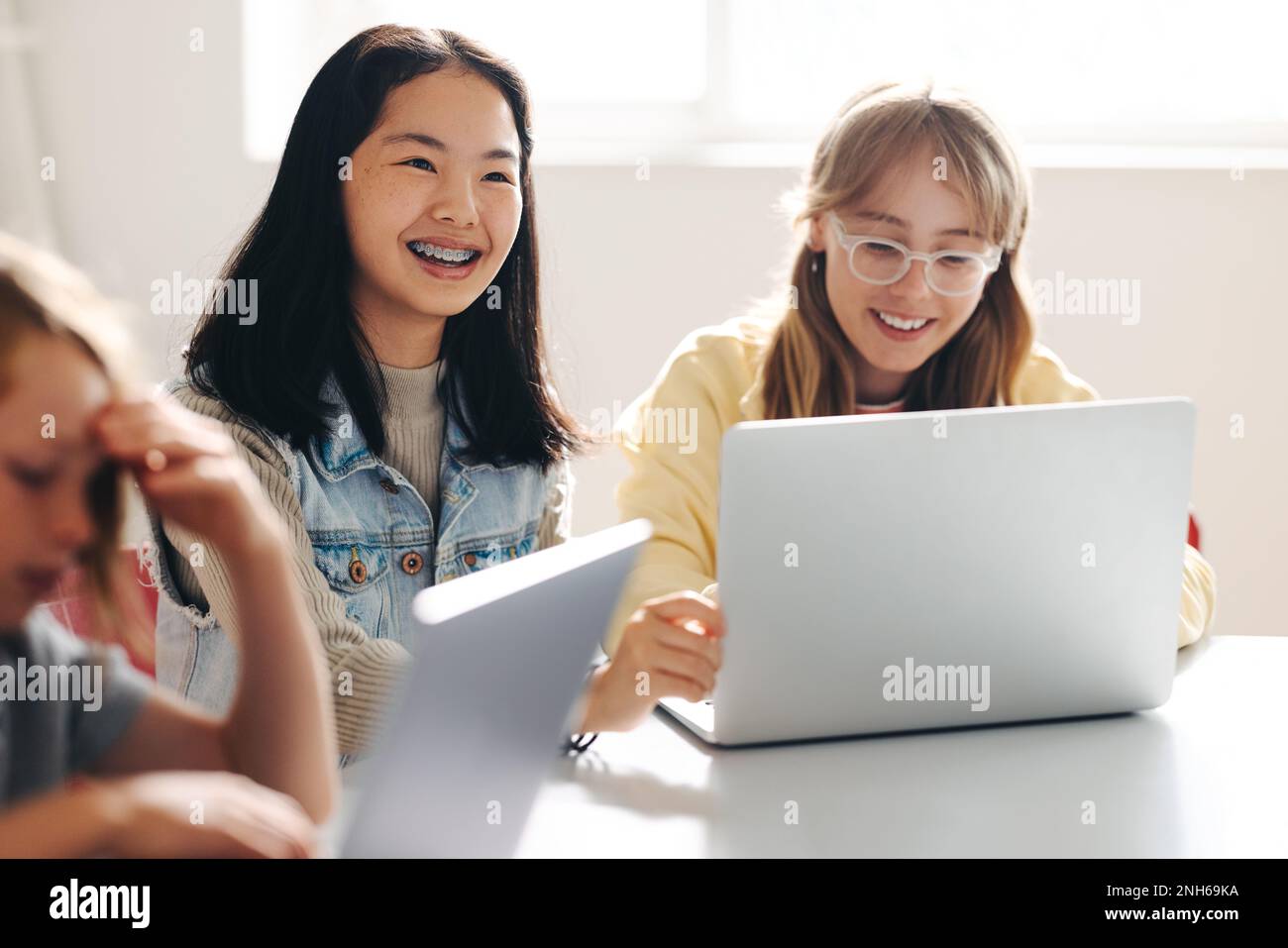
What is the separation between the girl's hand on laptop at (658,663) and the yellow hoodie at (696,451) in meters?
0.24

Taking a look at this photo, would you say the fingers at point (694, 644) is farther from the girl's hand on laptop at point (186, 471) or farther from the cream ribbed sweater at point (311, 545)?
the girl's hand on laptop at point (186, 471)

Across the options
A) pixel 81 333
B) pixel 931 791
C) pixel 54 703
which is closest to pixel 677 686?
pixel 931 791

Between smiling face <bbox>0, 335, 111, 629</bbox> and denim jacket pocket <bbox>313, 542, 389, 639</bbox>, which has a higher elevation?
smiling face <bbox>0, 335, 111, 629</bbox>

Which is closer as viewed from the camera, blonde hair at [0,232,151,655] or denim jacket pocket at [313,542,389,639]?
blonde hair at [0,232,151,655]

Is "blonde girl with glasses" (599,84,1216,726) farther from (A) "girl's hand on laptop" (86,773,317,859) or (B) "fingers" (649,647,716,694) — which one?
(A) "girl's hand on laptop" (86,773,317,859)

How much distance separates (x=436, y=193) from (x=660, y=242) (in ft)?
5.13

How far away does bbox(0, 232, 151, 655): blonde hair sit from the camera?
703 mm

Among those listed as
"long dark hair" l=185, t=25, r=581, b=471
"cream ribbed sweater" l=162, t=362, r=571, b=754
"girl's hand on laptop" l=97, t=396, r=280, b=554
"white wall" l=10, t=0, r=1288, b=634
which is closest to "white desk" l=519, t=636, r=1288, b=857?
"cream ribbed sweater" l=162, t=362, r=571, b=754

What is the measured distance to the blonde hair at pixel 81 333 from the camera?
70cm

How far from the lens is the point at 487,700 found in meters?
0.79

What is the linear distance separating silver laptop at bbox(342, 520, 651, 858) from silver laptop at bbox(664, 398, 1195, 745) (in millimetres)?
178

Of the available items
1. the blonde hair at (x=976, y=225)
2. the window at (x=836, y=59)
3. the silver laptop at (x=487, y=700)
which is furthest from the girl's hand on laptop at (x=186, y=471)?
the window at (x=836, y=59)

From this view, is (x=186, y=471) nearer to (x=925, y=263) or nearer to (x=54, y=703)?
(x=54, y=703)
